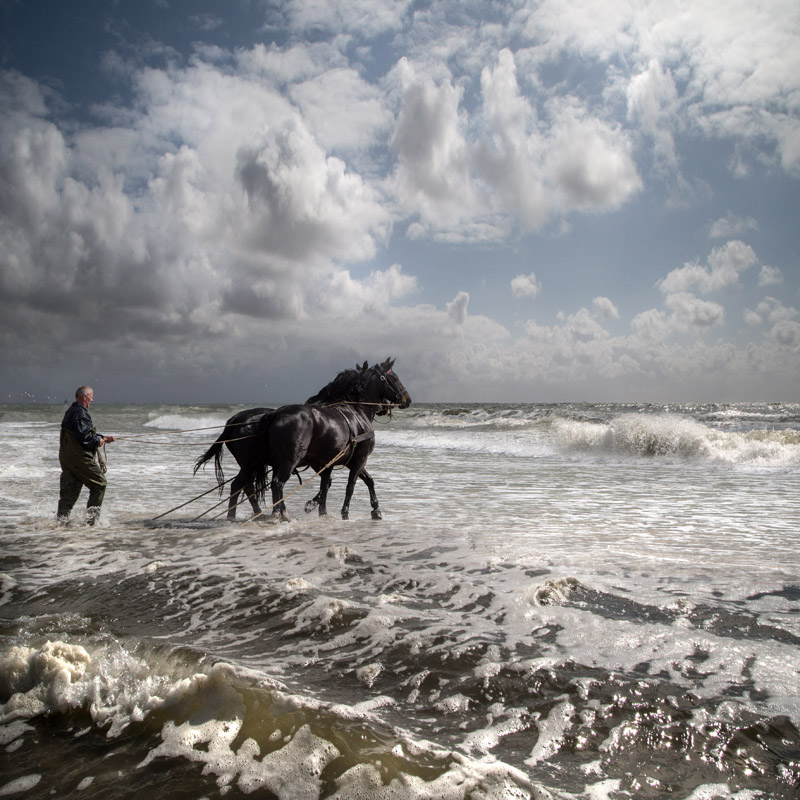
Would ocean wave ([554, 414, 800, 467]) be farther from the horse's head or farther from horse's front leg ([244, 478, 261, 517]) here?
horse's front leg ([244, 478, 261, 517])

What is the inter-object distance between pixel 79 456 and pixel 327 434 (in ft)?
10.1

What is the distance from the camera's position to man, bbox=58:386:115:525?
22.7 ft

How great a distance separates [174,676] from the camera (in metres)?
2.64

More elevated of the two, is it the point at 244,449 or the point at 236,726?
the point at 244,449

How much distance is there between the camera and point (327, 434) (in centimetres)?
757

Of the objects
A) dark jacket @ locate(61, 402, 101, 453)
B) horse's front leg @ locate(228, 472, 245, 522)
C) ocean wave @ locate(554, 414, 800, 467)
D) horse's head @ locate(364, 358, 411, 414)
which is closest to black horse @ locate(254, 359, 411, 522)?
horse's head @ locate(364, 358, 411, 414)

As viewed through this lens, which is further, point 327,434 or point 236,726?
point 327,434

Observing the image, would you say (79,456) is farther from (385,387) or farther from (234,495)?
(385,387)

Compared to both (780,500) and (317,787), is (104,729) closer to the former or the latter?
(317,787)

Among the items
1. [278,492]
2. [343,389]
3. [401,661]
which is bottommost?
[401,661]

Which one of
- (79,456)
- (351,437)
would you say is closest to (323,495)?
(351,437)

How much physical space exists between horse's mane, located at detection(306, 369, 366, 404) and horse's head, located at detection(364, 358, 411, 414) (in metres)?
0.13

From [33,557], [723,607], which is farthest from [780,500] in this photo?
[33,557]

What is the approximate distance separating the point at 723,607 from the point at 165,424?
47294 millimetres
